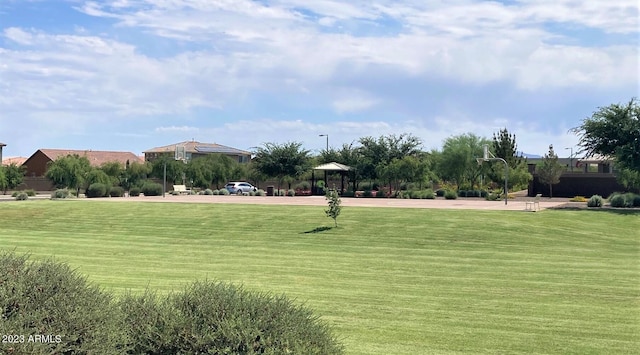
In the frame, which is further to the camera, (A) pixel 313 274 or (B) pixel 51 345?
(A) pixel 313 274

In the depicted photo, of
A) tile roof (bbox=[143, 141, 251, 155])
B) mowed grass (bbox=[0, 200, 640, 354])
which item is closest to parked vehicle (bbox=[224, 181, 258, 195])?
mowed grass (bbox=[0, 200, 640, 354])

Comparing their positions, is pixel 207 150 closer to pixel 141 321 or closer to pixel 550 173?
pixel 550 173

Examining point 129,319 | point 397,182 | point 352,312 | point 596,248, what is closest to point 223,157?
point 397,182

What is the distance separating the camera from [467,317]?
11.5 m

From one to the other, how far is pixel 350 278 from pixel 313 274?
1.05 m

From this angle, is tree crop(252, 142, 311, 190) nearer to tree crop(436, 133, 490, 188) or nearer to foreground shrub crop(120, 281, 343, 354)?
tree crop(436, 133, 490, 188)

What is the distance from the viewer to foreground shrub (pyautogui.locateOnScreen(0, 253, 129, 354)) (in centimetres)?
475

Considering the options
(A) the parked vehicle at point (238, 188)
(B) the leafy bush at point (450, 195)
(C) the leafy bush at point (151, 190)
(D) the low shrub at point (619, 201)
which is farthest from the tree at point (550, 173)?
(C) the leafy bush at point (151, 190)

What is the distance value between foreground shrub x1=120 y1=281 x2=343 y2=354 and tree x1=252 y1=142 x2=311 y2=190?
66.1 m

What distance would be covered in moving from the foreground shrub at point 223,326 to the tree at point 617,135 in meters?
38.6

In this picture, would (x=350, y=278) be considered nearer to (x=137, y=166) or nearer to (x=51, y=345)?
(x=51, y=345)

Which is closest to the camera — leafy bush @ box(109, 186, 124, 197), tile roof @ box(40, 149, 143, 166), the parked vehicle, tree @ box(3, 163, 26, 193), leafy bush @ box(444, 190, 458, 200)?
leafy bush @ box(109, 186, 124, 197)

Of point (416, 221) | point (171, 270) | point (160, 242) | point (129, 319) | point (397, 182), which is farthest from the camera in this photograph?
point (397, 182)

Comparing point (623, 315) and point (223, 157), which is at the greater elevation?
point (223, 157)
